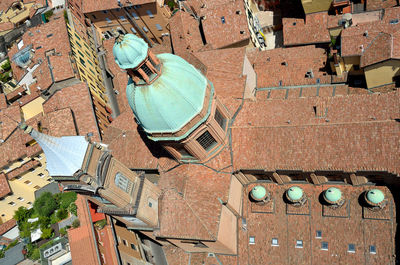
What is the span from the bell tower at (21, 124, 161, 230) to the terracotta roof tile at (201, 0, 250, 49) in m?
26.8

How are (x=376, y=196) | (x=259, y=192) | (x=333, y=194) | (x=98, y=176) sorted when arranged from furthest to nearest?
(x=259, y=192) → (x=333, y=194) → (x=376, y=196) → (x=98, y=176)

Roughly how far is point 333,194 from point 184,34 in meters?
33.5

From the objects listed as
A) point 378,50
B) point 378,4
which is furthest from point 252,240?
point 378,4

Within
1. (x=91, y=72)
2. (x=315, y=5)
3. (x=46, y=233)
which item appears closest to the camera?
(x=315, y=5)

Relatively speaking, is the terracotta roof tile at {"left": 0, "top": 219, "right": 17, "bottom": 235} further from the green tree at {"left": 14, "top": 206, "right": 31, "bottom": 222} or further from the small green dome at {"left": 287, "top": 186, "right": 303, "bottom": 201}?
the small green dome at {"left": 287, "top": 186, "right": 303, "bottom": 201}

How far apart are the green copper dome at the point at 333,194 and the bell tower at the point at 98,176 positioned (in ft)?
55.1

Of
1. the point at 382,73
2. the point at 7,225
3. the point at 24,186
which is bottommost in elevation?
the point at 7,225

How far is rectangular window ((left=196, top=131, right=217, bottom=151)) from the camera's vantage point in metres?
37.4

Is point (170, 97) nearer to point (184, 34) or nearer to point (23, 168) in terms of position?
point (184, 34)

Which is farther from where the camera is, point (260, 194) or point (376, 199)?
point (260, 194)

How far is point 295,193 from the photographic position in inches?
1506

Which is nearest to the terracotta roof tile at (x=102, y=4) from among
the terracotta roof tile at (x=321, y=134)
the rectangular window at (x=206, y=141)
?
the terracotta roof tile at (x=321, y=134)

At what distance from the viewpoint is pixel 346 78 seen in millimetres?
45906

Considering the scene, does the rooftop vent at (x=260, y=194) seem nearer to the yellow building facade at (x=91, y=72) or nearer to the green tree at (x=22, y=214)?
the yellow building facade at (x=91, y=72)
